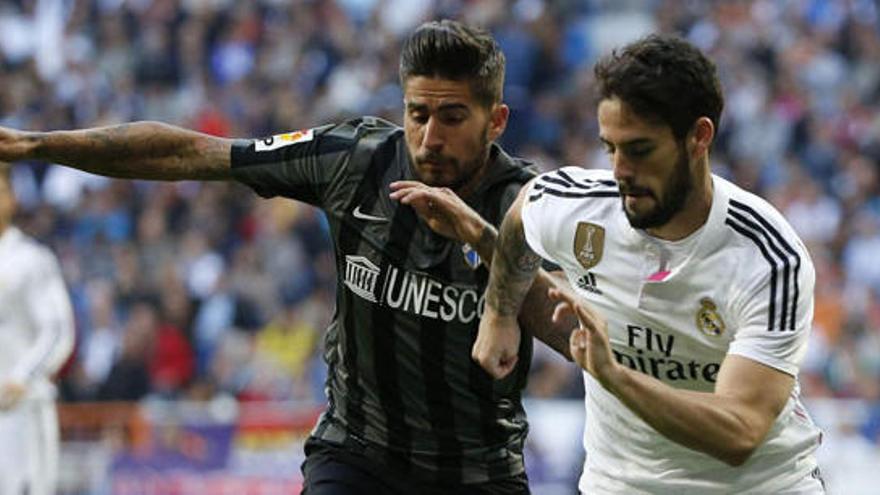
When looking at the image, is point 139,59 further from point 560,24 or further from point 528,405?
point 528,405

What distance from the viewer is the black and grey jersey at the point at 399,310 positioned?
6.11m

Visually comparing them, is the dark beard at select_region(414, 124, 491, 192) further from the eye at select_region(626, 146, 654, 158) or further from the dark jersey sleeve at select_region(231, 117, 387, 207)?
the eye at select_region(626, 146, 654, 158)

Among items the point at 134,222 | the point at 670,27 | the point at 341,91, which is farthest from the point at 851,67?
the point at 134,222

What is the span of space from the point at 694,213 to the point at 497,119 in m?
1.12

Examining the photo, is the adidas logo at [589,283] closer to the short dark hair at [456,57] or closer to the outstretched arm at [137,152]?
the short dark hair at [456,57]

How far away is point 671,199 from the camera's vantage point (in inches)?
201

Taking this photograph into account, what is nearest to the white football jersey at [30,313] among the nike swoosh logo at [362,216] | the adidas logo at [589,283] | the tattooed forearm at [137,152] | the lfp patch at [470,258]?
the tattooed forearm at [137,152]

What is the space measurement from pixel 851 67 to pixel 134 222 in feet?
22.4

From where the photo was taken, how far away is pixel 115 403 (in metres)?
14.7

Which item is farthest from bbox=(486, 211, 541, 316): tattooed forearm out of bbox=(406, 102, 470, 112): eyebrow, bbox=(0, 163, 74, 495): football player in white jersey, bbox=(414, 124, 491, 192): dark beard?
bbox=(0, 163, 74, 495): football player in white jersey

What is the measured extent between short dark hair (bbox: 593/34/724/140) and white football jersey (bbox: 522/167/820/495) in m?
0.28

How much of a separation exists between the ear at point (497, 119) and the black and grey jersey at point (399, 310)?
0.08 m

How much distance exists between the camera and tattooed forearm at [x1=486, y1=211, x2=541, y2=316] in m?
5.68

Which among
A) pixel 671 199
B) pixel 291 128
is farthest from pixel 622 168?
pixel 291 128
